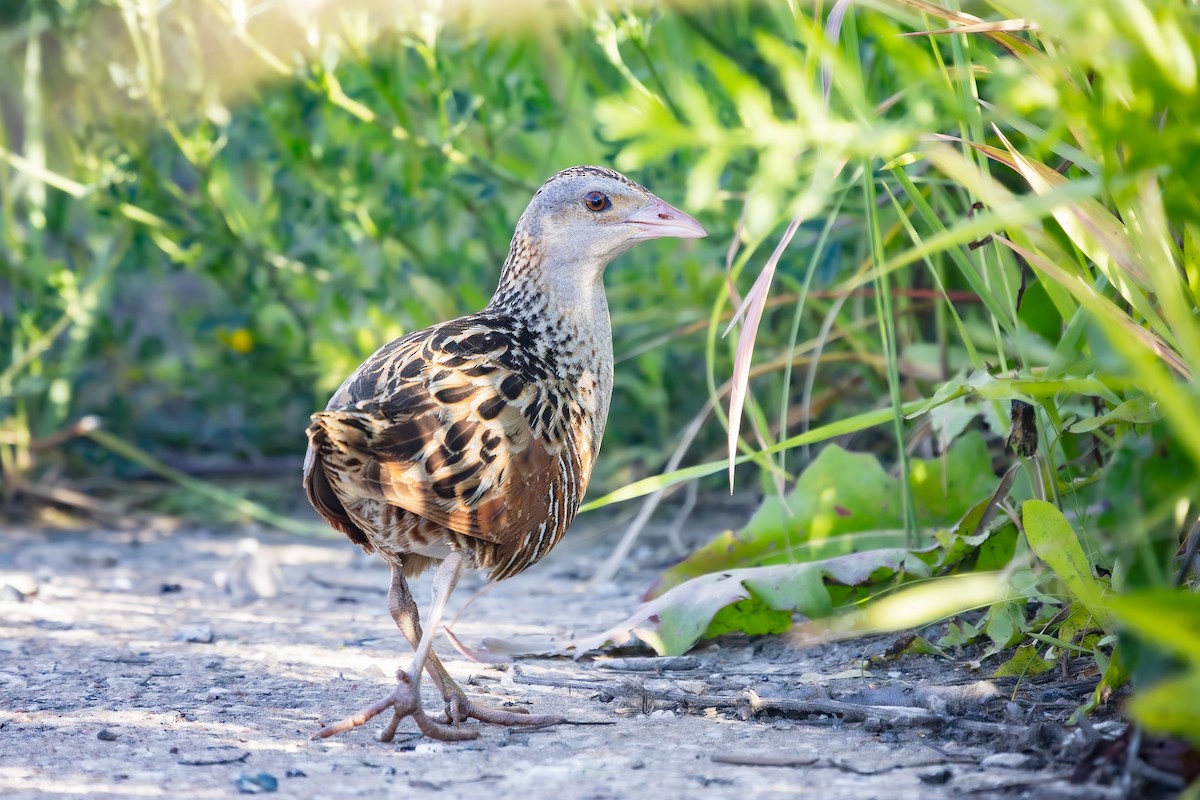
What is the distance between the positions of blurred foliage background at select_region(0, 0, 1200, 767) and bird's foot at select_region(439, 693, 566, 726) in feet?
1.87

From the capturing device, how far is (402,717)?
9.14 ft

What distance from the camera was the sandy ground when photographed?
2344 millimetres

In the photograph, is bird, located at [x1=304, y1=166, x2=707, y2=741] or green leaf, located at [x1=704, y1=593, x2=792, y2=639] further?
green leaf, located at [x1=704, y1=593, x2=792, y2=639]

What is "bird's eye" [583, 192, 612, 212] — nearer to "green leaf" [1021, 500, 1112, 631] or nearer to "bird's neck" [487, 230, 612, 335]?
"bird's neck" [487, 230, 612, 335]

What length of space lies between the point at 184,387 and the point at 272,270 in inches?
47.1

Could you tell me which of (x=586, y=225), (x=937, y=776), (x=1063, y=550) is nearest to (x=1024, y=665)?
(x=1063, y=550)

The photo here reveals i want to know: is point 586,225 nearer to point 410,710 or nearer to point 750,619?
point 750,619

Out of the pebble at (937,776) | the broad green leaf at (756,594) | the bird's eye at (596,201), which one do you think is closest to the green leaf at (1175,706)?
the pebble at (937,776)

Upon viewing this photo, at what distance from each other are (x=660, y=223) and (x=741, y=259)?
56 centimetres

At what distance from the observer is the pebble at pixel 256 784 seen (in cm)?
233

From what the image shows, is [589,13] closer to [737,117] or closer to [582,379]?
[737,117]

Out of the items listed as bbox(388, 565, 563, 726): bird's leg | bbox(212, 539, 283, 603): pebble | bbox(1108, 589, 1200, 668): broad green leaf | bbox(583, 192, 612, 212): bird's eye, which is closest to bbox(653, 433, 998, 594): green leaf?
bbox(388, 565, 563, 726): bird's leg

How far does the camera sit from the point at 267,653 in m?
3.54

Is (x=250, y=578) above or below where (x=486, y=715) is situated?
below
